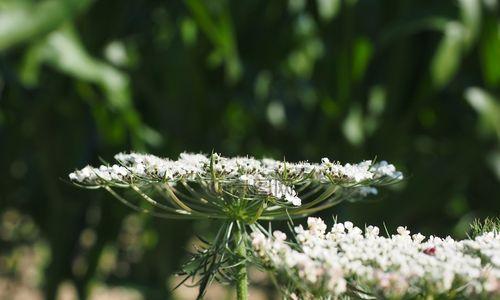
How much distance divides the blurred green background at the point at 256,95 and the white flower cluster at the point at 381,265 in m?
2.78

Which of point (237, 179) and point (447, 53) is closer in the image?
point (237, 179)

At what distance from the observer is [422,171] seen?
488cm

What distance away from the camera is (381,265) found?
48.0 inches

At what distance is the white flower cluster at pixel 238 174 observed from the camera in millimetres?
1431

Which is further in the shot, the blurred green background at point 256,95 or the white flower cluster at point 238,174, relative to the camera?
the blurred green background at point 256,95

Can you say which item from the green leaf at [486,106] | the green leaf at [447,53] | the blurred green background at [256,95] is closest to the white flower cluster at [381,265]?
the blurred green background at [256,95]

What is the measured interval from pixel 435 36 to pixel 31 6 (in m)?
2.09

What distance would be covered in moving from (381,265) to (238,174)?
12.9 inches

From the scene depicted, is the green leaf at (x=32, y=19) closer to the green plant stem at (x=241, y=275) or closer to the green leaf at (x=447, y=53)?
the green leaf at (x=447, y=53)

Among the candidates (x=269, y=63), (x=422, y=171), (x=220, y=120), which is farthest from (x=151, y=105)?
(x=422, y=171)

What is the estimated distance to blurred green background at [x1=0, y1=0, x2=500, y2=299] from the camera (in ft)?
14.2

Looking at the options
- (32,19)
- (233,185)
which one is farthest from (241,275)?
(32,19)

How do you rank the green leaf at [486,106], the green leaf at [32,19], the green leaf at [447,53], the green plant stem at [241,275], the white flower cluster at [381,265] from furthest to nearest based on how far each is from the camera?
the green leaf at [486,106] → the green leaf at [447,53] → the green leaf at [32,19] → the green plant stem at [241,275] → the white flower cluster at [381,265]

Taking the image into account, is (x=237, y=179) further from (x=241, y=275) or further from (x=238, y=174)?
(x=241, y=275)
